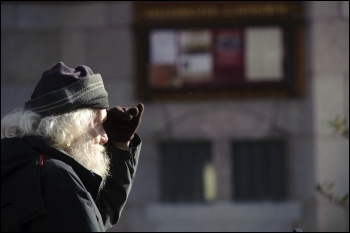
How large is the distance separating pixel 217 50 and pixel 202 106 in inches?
22.6

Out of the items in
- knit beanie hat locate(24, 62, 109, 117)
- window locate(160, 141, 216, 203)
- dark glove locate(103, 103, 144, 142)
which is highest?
knit beanie hat locate(24, 62, 109, 117)

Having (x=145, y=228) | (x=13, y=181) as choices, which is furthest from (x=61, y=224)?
(x=145, y=228)

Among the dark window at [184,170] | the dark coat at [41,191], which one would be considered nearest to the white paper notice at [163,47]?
the dark window at [184,170]

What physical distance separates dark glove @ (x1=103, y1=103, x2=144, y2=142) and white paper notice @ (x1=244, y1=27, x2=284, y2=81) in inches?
240

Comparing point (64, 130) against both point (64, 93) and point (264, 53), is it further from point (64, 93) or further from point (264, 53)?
point (264, 53)

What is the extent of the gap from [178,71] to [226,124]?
2.32 ft

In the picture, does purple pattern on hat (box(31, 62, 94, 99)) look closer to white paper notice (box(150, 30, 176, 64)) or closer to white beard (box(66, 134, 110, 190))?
white beard (box(66, 134, 110, 190))

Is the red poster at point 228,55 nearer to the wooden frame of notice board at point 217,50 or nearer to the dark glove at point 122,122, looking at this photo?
the wooden frame of notice board at point 217,50

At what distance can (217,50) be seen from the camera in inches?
384

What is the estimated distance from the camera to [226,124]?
9.73 metres

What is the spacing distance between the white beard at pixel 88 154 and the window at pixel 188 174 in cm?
641

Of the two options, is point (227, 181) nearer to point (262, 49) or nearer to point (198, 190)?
point (198, 190)

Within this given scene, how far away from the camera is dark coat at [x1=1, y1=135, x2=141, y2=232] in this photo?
2.87 m

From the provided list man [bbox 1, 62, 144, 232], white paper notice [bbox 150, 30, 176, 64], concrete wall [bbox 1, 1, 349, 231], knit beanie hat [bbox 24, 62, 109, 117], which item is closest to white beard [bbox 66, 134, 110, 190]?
man [bbox 1, 62, 144, 232]
